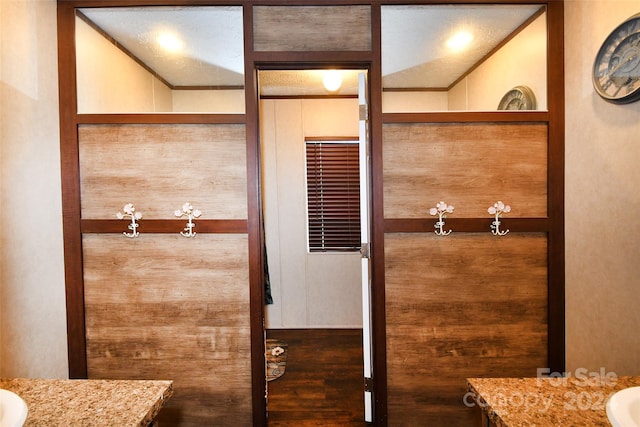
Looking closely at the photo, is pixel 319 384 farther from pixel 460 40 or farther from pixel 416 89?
pixel 460 40

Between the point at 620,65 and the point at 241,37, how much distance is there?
200 cm

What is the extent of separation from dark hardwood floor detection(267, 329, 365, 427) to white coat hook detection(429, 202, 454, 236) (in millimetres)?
1416

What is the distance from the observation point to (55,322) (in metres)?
1.80

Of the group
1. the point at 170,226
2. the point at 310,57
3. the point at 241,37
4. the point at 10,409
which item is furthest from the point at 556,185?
the point at 10,409

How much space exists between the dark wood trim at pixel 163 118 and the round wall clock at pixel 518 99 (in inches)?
63.3

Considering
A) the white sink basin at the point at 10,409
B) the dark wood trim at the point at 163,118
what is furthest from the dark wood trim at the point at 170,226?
the white sink basin at the point at 10,409

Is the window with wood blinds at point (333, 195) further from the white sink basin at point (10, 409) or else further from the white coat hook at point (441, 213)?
the white sink basin at point (10, 409)

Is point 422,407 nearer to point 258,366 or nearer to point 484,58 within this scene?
point 258,366

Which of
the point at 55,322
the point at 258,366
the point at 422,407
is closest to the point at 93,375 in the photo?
the point at 55,322

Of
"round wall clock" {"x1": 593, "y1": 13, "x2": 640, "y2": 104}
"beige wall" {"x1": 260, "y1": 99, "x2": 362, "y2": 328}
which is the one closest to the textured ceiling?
"round wall clock" {"x1": 593, "y1": 13, "x2": 640, "y2": 104}

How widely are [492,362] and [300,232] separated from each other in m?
2.30

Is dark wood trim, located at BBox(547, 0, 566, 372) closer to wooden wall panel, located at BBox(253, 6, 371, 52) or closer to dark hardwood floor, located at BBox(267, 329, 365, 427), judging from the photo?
wooden wall panel, located at BBox(253, 6, 371, 52)

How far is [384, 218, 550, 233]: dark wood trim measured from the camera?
1.90m

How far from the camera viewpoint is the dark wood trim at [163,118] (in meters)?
1.87
